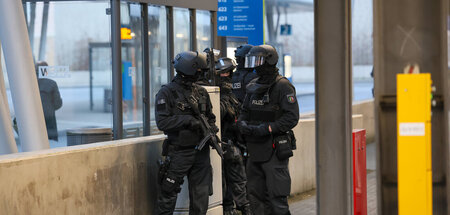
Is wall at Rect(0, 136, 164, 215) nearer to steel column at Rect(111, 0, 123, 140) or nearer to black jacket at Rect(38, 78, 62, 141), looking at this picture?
steel column at Rect(111, 0, 123, 140)

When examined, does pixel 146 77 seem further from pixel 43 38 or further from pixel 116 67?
pixel 43 38

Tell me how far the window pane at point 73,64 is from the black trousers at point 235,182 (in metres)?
3.24

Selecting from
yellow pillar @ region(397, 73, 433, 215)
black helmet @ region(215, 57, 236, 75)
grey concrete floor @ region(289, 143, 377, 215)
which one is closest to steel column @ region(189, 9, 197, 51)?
grey concrete floor @ region(289, 143, 377, 215)

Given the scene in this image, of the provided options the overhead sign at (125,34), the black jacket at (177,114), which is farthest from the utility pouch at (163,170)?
the overhead sign at (125,34)

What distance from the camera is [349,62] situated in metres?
4.95

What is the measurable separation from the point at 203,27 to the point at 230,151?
483cm

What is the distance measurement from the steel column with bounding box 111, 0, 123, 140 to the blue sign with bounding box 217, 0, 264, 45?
2097 mm

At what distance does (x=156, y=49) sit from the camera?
1219 centimetres

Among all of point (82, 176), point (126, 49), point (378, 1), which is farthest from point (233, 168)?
point (378, 1)


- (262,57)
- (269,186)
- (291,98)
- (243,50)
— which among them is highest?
(243,50)

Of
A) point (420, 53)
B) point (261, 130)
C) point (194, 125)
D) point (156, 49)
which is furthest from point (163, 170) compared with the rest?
point (156, 49)

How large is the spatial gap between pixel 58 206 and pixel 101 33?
5762 mm

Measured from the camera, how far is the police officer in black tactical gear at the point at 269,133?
7207 millimetres

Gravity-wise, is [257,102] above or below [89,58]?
below
